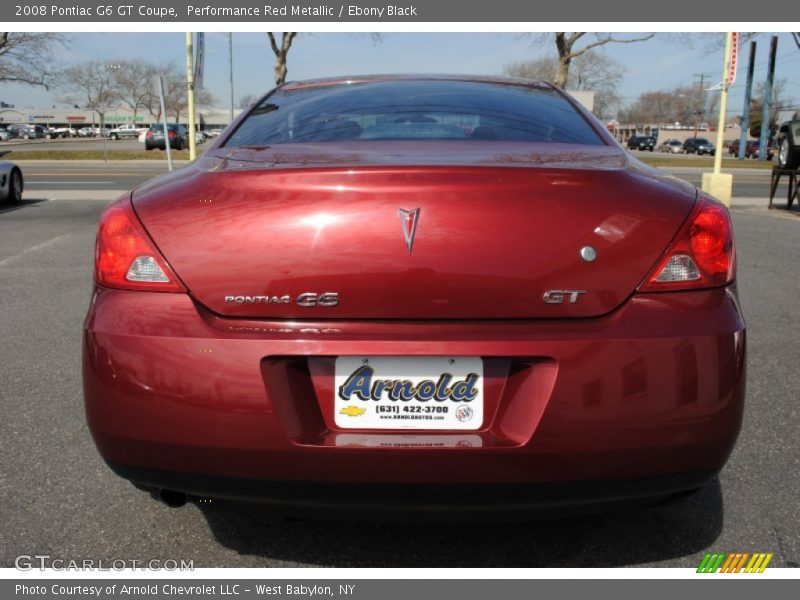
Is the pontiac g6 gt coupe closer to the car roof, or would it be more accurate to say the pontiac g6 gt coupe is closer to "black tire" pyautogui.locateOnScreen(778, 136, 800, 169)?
the car roof

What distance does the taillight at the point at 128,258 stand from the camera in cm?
184

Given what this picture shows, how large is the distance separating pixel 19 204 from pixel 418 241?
12177mm

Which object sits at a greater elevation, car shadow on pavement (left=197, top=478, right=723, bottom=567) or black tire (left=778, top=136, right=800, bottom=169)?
black tire (left=778, top=136, right=800, bottom=169)

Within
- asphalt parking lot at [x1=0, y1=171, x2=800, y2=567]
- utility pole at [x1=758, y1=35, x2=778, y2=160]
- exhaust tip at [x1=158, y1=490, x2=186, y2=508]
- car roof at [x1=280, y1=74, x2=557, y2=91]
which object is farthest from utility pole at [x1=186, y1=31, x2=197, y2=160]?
utility pole at [x1=758, y1=35, x2=778, y2=160]

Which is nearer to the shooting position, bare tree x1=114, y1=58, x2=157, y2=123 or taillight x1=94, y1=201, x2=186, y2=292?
taillight x1=94, y1=201, x2=186, y2=292

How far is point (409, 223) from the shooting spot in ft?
5.77

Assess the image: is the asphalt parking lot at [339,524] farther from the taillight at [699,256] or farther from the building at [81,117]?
the building at [81,117]

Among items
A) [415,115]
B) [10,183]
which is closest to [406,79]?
[415,115]

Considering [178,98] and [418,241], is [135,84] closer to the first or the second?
[178,98]

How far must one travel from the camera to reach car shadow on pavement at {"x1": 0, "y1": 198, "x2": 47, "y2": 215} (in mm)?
11344

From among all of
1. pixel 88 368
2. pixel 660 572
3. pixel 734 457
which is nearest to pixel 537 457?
pixel 660 572

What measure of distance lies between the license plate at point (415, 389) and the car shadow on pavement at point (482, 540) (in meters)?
0.56

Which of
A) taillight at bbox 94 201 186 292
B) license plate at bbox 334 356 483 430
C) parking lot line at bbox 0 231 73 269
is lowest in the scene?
parking lot line at bbox 0 231 73 269

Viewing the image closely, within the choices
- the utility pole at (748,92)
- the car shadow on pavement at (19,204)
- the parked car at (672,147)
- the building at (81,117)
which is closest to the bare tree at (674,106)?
the parked car at (672,147)
